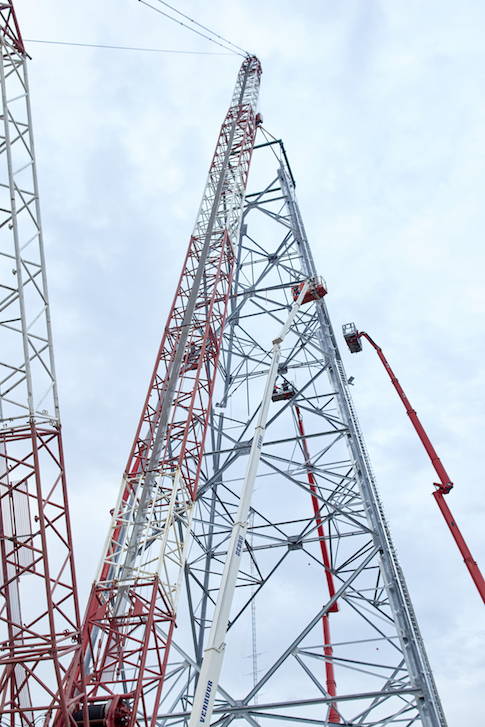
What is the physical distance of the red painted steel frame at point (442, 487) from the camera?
22.4 meters

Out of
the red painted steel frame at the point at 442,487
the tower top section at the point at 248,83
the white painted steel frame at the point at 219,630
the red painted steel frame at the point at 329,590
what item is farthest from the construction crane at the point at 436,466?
the tower top section at the point at 248,83

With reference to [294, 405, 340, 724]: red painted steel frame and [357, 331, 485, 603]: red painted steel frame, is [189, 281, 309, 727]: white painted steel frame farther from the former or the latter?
[357, 331, 485, 603]: red painted steel frame

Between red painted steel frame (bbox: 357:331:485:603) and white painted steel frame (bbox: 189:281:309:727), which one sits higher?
red painted steel frame (bbox: 357:331:485:603)

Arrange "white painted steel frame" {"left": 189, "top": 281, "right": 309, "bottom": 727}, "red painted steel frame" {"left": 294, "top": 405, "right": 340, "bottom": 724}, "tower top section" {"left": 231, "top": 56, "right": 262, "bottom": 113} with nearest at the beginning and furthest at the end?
"white painted steel frame" {"left": 189, "top": 281, "right": 309, "bottom": 727}
"red painted steel frame" {"left": 294, "top": 405, "right": 340, "bottom": 724}
"tower top section" {"left": 231, "top": 56, "right": 262, "bottom": 113}

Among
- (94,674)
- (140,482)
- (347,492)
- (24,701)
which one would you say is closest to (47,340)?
(140,482)

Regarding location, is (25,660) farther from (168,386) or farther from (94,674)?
(168,386)

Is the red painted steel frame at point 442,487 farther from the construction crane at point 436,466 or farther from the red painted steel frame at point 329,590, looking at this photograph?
the red painted steel frame at point 329,590

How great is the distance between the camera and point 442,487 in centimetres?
2588

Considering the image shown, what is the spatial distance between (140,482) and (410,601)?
9298mm

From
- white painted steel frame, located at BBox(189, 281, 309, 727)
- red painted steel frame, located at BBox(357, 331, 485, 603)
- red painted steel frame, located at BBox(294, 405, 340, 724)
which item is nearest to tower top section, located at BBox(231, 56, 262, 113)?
red painted steel frame, located at BBox(357, 331, 485, 603)

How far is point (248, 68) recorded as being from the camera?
4238cm

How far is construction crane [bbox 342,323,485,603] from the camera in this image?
22516mm

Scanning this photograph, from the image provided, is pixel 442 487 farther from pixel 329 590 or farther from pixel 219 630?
pixel 219 630

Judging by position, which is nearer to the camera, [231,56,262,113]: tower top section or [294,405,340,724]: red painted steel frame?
[294,405,340,724]: red painted steel frame
